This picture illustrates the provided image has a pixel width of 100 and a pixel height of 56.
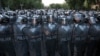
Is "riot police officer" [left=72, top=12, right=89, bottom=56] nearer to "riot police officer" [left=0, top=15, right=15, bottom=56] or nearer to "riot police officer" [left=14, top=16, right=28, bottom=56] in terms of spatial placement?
"riot police officer" [left=14, top=16, right=28, bottom=56]

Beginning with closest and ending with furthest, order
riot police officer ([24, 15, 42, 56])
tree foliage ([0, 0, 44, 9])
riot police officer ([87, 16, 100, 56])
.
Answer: riot police officer ([24, 15, 42, 56]) → riot police officer ([87, 16, 100, 56]) → tree foliage ([0, 0, 44, 9])

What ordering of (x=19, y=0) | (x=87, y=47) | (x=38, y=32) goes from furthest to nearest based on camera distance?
(x=19, y=0)
(x=87, y=47)
(x=38, y=32)

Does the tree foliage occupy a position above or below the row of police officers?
below

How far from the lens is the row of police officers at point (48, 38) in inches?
416

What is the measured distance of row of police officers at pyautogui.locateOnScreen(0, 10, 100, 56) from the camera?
34.7ft

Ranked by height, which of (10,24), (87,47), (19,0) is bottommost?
(19,0)

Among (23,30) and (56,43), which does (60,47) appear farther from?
(23,30)

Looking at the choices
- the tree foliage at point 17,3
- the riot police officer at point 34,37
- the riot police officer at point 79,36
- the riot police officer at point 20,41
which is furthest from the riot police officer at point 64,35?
the tree foliage at point 17,3

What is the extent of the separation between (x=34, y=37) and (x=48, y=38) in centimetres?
40

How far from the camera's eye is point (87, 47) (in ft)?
36.7

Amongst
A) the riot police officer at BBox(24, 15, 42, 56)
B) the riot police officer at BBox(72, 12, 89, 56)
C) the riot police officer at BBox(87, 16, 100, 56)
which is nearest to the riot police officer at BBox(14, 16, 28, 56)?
the riot police officer at BBox(24, 15, 42, 56)

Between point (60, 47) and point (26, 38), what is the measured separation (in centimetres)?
100

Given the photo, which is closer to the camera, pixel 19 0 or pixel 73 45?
pixel 73 45

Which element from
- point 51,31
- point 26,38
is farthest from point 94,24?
point 26,38
